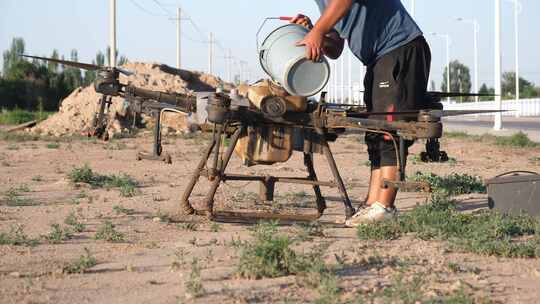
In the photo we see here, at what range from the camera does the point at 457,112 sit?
6160 mm

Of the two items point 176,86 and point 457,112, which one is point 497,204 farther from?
point 176,86

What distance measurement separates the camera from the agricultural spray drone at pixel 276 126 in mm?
5984

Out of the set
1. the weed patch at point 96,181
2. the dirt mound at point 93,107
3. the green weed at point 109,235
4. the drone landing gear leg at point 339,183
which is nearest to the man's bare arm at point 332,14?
the drone landing gear leg at point 339,183

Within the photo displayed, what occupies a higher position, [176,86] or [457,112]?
[176,86]

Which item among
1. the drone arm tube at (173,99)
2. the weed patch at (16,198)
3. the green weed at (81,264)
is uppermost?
the drone arm tube at (173,99)

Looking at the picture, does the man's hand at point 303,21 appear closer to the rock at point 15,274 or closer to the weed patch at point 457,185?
the weed patch at point 457,185

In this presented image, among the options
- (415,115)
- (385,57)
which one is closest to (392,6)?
(385,57)

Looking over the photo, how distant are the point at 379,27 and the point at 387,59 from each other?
10.4 inches

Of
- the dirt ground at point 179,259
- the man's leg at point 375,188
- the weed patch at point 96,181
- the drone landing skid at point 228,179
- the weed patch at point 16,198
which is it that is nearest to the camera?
the dirt ground at point 179,259

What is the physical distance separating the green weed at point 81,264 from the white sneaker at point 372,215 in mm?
2200

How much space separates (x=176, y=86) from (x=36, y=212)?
21513mm

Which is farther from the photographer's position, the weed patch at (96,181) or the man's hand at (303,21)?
the weed patch at (96,181)

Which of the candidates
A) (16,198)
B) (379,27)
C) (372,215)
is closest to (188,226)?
(372,215)

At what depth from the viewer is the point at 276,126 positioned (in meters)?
6.26
